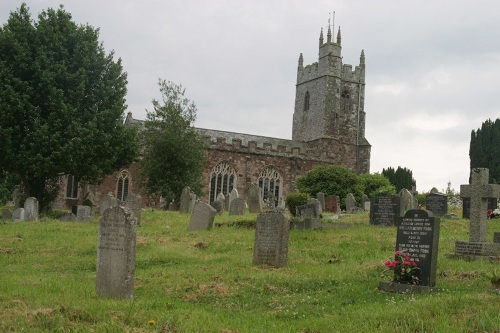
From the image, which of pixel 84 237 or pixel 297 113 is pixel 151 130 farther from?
pixel 297 113

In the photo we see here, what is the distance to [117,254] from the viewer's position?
926 centimetres

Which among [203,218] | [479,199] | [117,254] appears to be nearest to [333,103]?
[203,218]

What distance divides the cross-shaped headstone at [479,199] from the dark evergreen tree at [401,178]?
35.2m

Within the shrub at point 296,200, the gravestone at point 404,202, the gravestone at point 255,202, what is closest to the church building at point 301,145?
the gravestone at point 255,202

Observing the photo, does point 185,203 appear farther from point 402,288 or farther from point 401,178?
point 401,178

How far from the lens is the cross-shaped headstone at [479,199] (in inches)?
533

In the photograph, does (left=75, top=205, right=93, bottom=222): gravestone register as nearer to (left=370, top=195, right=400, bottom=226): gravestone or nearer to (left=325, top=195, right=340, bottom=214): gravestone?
(left=370, top=195, right=400, bottom=226): gravestone

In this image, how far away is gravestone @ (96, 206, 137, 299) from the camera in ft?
29.8

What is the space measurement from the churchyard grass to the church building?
82.8 ft

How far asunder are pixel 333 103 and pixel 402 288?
45489 mm

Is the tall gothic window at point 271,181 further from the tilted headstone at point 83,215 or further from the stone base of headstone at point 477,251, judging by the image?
the stone base of headstone at point 477,251

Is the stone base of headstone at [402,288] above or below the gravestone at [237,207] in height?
below

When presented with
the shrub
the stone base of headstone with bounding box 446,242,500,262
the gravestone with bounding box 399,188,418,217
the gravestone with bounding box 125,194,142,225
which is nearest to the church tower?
the shrub

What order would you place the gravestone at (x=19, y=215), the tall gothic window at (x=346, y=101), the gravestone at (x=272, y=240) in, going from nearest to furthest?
the gravestone at (x=272, y=240) → the gravestone at (x=19, y=215) → the tall gothic window at (x=346, y=101)
